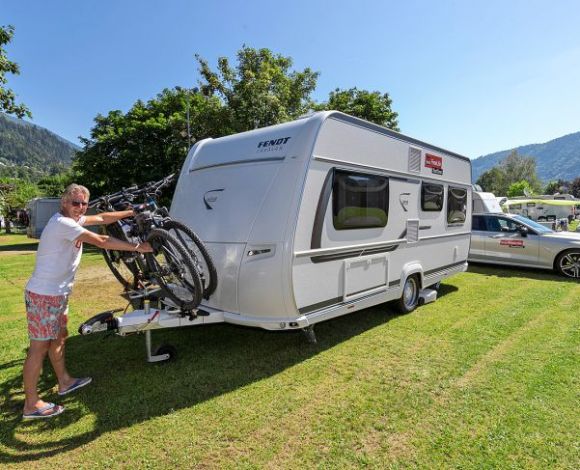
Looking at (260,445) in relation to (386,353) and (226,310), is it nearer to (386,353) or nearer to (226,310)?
(226,310)

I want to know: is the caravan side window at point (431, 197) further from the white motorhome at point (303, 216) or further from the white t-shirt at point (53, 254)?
the white t-shirt at point (53, 254)

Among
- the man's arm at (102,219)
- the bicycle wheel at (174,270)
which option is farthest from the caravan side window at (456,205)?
the man's arm at (102,219)

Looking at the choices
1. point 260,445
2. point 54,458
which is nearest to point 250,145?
point 260,445

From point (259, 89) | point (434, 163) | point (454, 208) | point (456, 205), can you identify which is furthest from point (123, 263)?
point (259, 89)

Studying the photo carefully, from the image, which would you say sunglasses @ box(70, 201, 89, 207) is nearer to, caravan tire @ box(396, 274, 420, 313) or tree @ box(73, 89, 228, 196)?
caravan tire @ box(396, 274, 420, 313)

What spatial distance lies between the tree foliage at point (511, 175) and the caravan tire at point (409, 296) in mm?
90014

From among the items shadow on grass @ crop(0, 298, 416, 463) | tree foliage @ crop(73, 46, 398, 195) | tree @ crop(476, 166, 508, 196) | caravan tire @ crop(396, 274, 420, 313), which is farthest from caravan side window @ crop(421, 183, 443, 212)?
tree @ crop(476, 166, 508, 196)

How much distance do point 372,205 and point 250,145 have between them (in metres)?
1.72

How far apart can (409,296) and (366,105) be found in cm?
1755

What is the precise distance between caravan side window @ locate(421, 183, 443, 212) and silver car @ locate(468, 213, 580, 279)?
426cm

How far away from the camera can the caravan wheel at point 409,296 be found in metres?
5.83

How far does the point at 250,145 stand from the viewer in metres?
4.40

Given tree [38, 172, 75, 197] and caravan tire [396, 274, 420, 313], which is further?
tree [38, 172, 75, 197]

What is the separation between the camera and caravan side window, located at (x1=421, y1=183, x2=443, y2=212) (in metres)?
6.00
